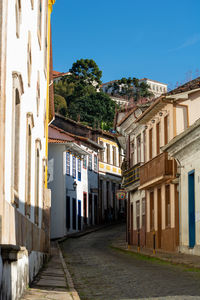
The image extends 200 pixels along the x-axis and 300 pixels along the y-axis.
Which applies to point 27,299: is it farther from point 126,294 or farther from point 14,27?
point 14,27

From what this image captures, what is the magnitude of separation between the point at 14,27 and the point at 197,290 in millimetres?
5297

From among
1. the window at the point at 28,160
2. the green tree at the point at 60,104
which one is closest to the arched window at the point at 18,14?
the window at the point at 28,160

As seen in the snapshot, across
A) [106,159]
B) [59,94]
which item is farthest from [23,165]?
[59,94]

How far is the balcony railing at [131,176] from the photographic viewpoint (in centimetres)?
3283

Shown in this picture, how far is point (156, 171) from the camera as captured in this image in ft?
87.9

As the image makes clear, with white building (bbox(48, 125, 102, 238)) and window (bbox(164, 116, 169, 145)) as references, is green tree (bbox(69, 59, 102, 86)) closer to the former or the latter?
white building (bbox(48, 125, 102, 238))

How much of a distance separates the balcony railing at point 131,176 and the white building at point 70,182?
7.00 m

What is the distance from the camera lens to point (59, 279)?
41.3 ft

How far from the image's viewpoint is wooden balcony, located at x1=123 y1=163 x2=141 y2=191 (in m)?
32.9

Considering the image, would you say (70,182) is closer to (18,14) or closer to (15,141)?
(15,141)

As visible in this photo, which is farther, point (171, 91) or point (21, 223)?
point (171, 91)

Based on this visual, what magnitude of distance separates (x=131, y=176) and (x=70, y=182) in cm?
1054

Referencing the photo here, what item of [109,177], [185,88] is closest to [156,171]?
[185,88]

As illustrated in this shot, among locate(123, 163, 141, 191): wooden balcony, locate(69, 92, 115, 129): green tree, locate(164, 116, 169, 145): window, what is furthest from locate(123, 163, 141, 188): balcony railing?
locate(69, 92, 115, 129): green tree
